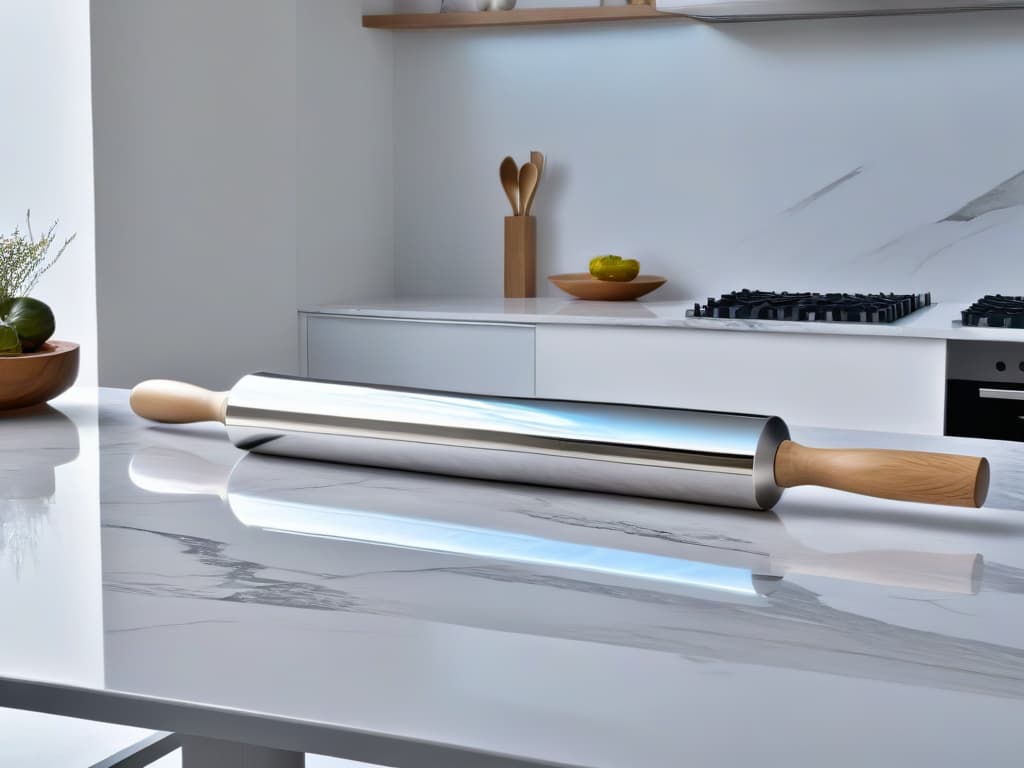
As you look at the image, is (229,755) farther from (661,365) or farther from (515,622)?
(661,365)

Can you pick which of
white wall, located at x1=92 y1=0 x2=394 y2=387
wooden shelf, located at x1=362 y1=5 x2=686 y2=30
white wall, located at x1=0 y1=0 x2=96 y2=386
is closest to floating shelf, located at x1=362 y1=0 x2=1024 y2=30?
wooden shelf, located at x1=362 y1=5 x2=686 y2=30

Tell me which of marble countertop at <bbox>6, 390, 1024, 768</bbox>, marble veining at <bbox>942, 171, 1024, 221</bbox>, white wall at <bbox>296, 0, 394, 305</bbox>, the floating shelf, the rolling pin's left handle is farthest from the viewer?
white wall at <bbox>296, 0, 394, 305</bbox>

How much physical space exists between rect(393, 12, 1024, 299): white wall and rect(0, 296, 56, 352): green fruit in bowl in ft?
7.25

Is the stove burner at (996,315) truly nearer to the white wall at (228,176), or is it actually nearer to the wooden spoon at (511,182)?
the wooden spoon at (511,182)

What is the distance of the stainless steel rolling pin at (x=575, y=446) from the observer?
734mm

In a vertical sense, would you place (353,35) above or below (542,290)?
above

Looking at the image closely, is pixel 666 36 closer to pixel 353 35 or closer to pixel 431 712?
pixel 353 35

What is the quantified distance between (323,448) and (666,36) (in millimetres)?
2573

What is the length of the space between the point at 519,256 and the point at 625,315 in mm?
666

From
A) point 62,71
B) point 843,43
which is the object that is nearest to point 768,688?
point 62,71

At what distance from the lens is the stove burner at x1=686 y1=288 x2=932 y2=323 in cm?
249

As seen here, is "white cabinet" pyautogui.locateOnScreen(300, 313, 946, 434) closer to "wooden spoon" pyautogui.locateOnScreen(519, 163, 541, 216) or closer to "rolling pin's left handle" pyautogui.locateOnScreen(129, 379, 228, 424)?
"wooden spoon" pyautogui.locateOnScreen(519, 163, 541, 216)

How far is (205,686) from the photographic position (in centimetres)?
48

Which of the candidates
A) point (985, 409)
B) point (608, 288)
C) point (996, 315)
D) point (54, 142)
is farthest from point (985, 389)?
point (54, 142)
